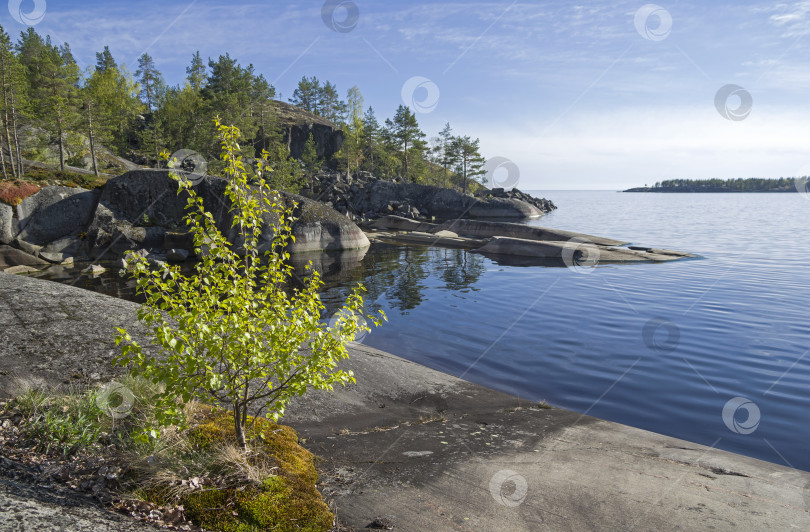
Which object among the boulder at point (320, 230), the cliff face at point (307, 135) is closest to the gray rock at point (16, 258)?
the boulder at point (320, 230)

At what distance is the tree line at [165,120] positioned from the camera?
5312 centimetres

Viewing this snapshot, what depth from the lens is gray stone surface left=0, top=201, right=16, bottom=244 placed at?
34.7m

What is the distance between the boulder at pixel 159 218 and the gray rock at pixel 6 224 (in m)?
4.98

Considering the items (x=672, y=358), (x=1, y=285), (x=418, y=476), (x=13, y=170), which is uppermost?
(x=13, y=170)

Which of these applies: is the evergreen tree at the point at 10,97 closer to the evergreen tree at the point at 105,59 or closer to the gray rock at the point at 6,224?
the gray rock at the point at 6,224

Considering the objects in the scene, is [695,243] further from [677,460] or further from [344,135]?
[344,135]

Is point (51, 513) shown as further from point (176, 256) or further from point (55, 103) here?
point (55, 103)

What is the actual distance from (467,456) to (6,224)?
42013 millimetres

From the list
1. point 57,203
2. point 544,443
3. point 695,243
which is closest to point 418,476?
point 544,443

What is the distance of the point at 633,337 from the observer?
56.8 ft

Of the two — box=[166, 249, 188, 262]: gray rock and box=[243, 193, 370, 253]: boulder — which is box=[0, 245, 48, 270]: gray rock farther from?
box=[243, 193, 370, 253]: boulder

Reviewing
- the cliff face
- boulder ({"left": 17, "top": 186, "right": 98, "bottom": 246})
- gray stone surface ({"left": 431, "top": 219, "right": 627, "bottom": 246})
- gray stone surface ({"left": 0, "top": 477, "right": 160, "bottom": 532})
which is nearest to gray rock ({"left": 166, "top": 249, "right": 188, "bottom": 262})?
boulder ({"left": 17, "top": 186, "right": 98, "bottom": 246})

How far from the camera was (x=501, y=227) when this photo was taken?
51.6 metres

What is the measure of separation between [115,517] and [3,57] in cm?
6163
